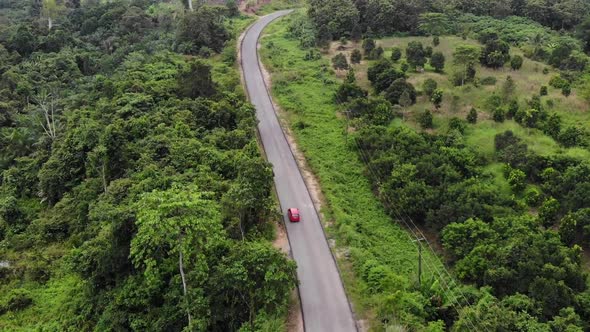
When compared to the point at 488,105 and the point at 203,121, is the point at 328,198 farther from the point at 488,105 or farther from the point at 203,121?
the point at 488,105

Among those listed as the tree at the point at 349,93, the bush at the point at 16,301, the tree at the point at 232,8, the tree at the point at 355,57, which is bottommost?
the bush at the point at 16,301

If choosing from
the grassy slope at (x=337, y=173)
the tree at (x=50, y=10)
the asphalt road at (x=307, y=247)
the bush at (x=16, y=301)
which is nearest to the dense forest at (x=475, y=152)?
the grassy slope at (x=337, y=173)

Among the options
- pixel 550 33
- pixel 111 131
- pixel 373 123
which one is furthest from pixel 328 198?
pixel 550 33

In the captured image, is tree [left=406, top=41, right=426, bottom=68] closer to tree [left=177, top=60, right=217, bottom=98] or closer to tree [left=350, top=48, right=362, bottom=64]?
tree [left=350, top=48, right=362, bottom=64]

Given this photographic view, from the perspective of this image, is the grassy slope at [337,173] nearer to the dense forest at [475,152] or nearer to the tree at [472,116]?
the dense forest at [475,152]

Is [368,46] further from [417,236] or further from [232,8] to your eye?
[417,236]

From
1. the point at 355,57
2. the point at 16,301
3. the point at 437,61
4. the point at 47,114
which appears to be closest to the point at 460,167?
the point at 437,61

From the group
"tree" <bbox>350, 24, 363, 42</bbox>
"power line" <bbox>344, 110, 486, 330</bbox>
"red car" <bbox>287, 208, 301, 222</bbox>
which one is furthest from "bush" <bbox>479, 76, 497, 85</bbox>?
"red car" <bbox>287, 208, 301, 222</bbox>
